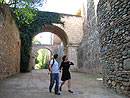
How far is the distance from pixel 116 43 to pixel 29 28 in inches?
527

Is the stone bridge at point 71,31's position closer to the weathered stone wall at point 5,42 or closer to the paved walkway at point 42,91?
the weathered stone wall at point 5,42

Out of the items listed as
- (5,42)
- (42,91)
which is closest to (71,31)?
(5,42)

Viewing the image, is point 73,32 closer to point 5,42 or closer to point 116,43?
point 5,42

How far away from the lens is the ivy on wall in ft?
48.9

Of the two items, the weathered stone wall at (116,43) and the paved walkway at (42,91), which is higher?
the weathered stone wall at (116,43)

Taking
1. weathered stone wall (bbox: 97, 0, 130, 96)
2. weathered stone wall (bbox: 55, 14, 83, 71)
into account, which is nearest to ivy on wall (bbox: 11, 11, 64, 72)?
weathered stone wall (bbox: 55, 14, 83, 71)

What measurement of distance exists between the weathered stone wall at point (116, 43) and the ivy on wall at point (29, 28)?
36.3ft

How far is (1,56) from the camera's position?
679cm

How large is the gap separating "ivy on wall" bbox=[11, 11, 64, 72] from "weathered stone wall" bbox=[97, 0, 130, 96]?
1107 centimetres

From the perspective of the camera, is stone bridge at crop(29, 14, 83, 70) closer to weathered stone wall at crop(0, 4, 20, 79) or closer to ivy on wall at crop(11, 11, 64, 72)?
ivy on wall at crop(11, 11, 64, 72)

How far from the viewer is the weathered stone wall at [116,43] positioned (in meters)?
3.76

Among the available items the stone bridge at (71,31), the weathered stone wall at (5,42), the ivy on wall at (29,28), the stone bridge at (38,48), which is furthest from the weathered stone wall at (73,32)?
the stone bridge at (38,48)

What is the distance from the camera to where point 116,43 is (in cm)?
424

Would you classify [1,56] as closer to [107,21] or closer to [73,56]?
[107,21]
